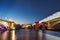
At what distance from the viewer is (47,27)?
26156 millimetres

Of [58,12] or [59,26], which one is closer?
[58,12]

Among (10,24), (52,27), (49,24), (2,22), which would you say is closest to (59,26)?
(52,27)

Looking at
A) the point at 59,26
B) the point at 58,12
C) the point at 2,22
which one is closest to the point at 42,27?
the point at 59,26

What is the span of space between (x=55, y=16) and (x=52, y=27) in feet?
29.0

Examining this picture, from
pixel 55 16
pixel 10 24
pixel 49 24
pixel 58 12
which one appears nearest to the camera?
pixel 58 12

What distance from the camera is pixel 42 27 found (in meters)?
25.3

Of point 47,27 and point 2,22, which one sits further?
point 47,27

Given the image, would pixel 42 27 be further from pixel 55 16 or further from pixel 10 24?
pixel 55 16

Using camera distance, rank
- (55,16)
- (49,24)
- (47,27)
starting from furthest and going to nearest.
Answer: (47,27) < (49,24) < (55,16)

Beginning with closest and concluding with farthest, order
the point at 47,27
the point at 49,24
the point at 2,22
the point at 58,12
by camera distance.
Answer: the point at 58,12
the point at 2,22
the point at 49,24
the point at 47,27

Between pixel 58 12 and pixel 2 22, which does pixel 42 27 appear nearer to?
pixel 2 22

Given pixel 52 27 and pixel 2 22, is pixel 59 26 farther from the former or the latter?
pixel 2 22

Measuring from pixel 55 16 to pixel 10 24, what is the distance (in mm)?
7128

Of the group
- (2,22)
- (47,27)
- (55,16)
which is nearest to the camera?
(55,16)
